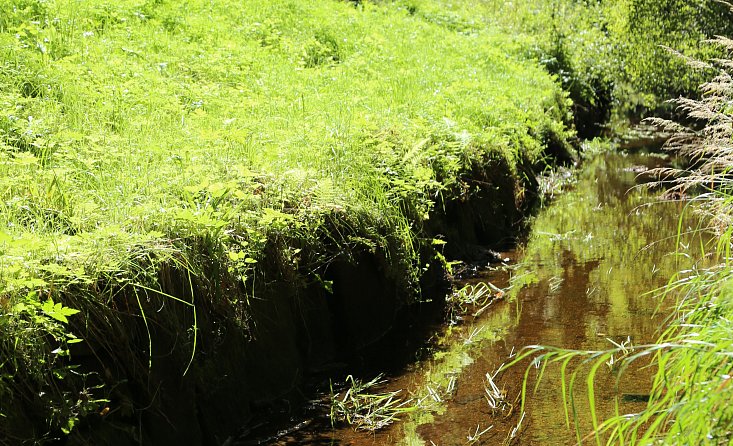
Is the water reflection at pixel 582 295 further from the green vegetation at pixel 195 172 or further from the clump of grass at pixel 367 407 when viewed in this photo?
the green vegetation at pixel 195 172

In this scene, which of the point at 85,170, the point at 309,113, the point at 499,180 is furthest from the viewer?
the point at 499,180

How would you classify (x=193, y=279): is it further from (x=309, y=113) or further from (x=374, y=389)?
(x=309, y=113)

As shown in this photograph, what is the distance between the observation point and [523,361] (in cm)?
563

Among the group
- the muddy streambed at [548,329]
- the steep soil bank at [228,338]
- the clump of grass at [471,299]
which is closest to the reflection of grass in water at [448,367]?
the muddy streambed at [548,329]

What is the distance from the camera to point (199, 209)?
472cm

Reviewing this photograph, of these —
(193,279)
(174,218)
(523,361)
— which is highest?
(174,218)

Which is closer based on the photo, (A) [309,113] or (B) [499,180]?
(A) [309,113]

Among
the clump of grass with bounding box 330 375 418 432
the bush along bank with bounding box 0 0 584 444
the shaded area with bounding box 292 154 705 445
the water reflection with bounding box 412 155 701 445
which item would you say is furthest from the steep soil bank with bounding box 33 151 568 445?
the water reflection with bounding box 412 155 701 445

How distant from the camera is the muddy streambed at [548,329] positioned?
4660 millimetres

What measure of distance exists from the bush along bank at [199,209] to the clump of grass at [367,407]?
1.28 feet

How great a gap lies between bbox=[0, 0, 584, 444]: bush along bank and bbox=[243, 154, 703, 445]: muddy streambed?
0.54 metres

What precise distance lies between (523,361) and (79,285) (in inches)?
119

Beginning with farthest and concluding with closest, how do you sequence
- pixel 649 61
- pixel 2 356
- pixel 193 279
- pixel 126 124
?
pixel 649 61, pixel 126 124, pixel 193 279, pixel 2 356

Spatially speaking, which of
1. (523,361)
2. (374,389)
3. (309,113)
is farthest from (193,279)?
(309,113)
